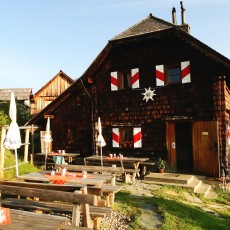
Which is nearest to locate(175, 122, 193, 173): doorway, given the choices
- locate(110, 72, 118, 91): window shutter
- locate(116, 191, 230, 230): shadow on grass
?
locate(110, 72, 118, 91): window shutter

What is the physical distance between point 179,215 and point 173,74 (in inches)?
287

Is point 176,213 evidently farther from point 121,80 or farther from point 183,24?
point 183,24

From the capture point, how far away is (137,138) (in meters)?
12.3

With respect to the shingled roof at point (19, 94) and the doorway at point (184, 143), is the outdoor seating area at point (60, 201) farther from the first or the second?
the shingled roof at point (19, 94)

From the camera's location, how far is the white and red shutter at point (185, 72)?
11.3 metres

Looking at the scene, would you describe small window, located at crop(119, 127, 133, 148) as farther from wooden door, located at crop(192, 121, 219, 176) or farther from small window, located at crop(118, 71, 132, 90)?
wooden door, located at crop(192, 121, 219, 176)

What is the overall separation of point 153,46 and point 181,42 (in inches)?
51.3

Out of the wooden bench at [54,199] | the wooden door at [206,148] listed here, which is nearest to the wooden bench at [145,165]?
the wooden door at [206,148]

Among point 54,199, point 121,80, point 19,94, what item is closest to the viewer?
point 54,199

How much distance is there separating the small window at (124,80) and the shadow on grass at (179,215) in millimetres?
6507

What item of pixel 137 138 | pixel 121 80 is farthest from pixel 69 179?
pixel 121 80

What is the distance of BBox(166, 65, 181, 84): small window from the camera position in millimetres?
11828

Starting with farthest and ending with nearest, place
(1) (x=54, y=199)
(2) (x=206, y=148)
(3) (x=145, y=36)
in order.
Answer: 1. (3) (x=145, y=36)
2. (2) (x=206, y=148)
3. (1) (x=54, y=199)

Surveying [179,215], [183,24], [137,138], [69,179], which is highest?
[183,24]
